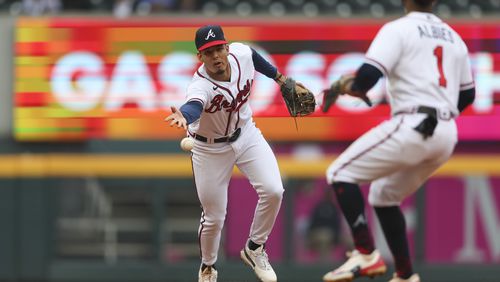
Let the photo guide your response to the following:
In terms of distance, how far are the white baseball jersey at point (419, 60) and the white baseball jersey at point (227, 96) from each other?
1060 mm

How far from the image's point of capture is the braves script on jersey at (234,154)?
25.0ft

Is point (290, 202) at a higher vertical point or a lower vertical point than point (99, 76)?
lower

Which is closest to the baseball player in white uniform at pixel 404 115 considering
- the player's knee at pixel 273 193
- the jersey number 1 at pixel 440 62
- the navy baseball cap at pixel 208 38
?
the jersey number 1 at pixel 440 62

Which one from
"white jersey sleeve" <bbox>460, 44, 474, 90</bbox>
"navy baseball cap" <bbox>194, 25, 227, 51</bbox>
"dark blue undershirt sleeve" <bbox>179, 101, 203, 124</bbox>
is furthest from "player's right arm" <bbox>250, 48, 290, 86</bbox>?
"white jersey sleeve" <bbox>460, 44, 474, 90</bbox>

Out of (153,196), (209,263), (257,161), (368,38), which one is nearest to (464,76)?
(257,161)

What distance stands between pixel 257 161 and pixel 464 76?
1.55 meters

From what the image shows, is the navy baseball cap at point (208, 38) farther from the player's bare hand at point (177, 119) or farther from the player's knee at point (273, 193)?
the player's knee at point (273, 193)

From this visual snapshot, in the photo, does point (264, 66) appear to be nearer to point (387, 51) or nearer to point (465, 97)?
point (387, 51)

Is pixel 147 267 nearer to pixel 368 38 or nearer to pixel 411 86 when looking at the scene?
pixel 368 38

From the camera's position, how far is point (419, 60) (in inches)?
269

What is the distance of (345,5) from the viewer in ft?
45.8

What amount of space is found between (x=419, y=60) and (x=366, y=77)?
0.34 m

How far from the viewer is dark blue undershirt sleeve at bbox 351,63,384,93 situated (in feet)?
22.2

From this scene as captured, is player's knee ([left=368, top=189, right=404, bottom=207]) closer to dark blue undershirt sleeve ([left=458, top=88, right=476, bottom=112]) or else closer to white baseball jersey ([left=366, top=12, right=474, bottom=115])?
white baseball jersey ([left=366, top=12, right=474, bottom=115])
